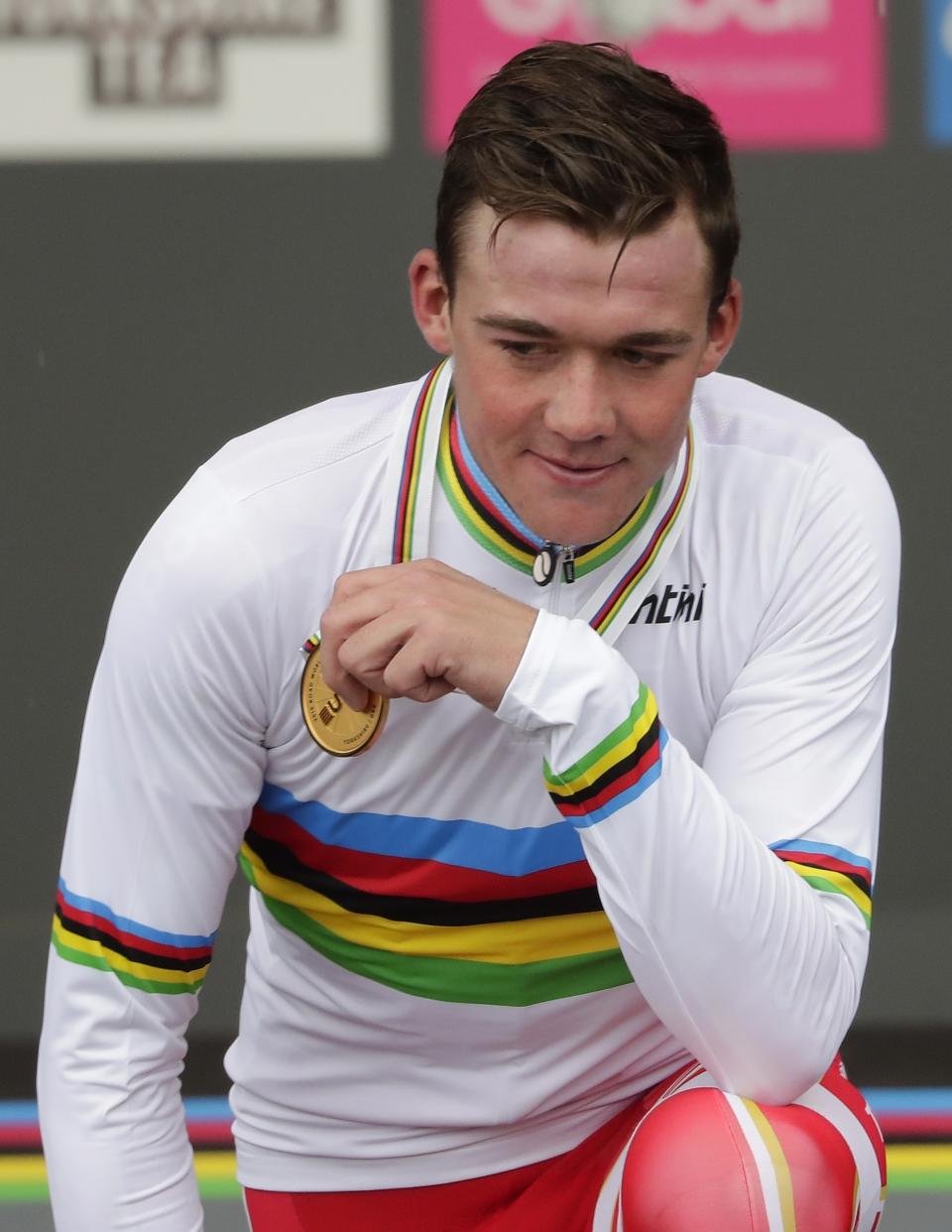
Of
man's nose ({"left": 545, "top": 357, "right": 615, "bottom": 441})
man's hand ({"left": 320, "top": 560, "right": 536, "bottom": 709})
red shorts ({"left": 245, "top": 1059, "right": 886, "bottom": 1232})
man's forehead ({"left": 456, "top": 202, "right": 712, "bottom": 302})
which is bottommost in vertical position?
red shorts ({"left": 245, "top": 1059, "right": 886, "bottom": 1232})

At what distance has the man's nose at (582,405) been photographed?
4.44 ft

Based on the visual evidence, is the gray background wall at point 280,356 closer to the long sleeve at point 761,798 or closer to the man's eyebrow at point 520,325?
the long sleeve at point 761,798

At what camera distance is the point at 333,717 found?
4.74 feet

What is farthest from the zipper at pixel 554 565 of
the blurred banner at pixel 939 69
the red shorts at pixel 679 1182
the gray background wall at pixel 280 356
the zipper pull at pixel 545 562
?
the blurred banner at pixel 939 69

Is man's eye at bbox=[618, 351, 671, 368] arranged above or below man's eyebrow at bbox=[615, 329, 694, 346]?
below

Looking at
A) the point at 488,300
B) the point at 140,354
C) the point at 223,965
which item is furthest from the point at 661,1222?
the point at 140,354

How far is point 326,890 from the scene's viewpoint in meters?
1.58

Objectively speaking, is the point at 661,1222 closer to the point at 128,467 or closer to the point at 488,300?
the point at 488,300

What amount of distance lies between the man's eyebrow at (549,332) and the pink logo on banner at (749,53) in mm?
1441

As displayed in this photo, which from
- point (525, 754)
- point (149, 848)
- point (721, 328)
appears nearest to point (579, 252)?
point (721, 328)

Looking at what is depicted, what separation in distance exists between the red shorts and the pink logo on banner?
1.54 metres

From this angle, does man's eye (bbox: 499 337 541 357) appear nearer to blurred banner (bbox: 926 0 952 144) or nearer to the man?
the man

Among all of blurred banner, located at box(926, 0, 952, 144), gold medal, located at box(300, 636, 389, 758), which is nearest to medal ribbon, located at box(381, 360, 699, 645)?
gold medal, located at box(300, 636, 389, 758)

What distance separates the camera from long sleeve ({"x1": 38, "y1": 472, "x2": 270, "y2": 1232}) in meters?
1.43
